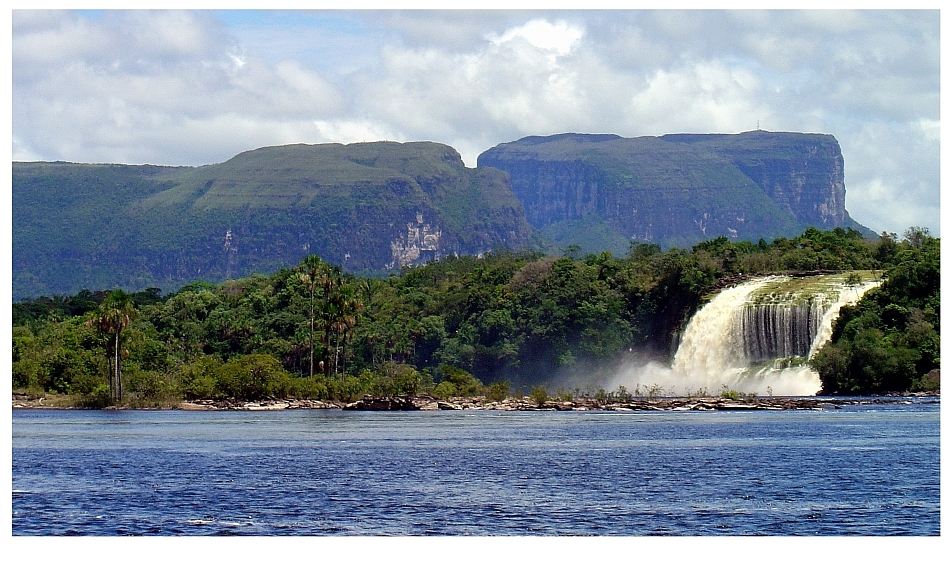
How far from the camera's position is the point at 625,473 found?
4206 centimetres

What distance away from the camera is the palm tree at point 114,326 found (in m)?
85.7

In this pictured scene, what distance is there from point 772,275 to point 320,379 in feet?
125

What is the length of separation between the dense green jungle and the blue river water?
2099 centimetres

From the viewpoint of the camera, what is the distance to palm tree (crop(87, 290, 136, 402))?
281ft

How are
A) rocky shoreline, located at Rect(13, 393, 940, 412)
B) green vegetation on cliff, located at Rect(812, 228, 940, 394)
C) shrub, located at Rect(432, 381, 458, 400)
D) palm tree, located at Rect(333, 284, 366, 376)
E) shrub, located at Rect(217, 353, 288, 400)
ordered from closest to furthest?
1. rocky shoreline, located at Rect(13, 393, 940, 412)
2. green vegetation on cliff, located at Rect(812, 228, 940, 394)
3. shrub, located at Rect(217, 353, 288, 400)
4. shrub, located at Rect(432, 381, 458, 400)
5. palm tree, located at Rect(333, 284, 366, 376)

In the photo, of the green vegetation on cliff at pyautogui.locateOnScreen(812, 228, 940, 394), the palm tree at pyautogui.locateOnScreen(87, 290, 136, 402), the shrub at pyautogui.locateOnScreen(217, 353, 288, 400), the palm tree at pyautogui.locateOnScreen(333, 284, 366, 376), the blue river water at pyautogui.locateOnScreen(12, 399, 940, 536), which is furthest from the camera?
the palm tree at pyautogui.locateOnScreen(333, 284, 366, 376)

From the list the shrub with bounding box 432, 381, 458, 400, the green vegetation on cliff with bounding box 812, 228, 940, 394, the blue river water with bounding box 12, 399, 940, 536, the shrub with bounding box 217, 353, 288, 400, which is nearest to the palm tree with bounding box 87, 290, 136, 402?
the shrub with bounding box 217, 353, 288, 400

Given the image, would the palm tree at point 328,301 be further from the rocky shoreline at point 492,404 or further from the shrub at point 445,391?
the shrub at point 445,391

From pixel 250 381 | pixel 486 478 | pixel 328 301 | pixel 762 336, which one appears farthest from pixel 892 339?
pixel 486 478

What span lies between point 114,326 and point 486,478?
50024 millimetres

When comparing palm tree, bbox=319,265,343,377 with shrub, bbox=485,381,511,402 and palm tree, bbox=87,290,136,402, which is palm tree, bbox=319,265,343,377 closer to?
shrub, bbox=485,381,511,402

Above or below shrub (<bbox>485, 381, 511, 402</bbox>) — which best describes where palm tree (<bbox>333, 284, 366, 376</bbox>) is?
above

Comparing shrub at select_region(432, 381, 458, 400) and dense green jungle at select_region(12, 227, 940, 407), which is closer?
dense green jungle at select_region(12, 227, 940, 407)
